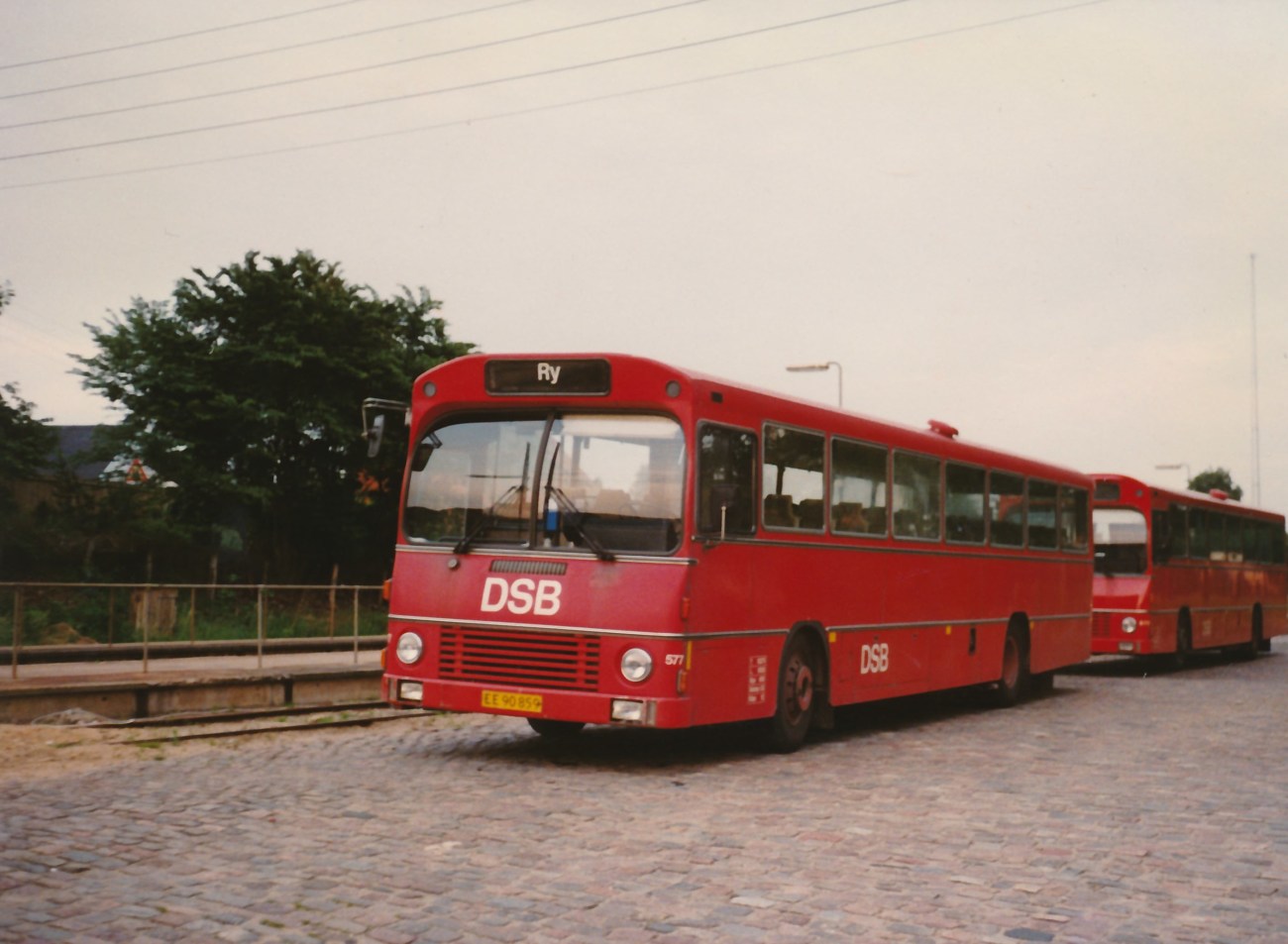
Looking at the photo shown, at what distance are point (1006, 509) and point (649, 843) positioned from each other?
10.8 metres

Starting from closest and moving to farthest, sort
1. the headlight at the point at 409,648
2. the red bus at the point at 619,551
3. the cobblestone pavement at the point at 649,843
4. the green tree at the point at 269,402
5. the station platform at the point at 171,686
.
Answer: the cobblestone pavement at the point at 649,843, the red bus at the point at 619,551, the headlight at the point at 409,648, the station platform at the point at 171,686, the green tree at the point at 269,402

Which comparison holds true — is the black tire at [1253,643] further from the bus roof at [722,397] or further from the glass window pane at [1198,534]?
the bus roof at [722,397]

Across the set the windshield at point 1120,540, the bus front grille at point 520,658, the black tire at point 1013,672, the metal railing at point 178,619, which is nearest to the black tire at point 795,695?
the bus front grille at point 520,658

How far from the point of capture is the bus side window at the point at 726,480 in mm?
10969

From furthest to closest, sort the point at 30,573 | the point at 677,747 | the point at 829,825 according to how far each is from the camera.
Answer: the point at 30,573 < the point at 677,747 < the point at 829,825

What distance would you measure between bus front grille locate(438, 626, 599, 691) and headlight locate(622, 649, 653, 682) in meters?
0.25

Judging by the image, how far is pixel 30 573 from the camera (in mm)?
29641

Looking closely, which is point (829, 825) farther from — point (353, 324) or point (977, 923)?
point (353, 324)

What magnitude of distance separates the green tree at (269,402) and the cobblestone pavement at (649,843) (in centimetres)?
2331

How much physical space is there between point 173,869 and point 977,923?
12.3 feet

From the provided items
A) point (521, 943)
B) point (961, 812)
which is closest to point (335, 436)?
point (961, 812)

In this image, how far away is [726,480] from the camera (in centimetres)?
1138

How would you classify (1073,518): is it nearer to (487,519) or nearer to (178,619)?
(487,519)

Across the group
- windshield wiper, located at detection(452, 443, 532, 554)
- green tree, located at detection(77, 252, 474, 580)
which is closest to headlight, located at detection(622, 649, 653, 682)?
windshield wiper, located at detection(452, 443, 532, 554)
